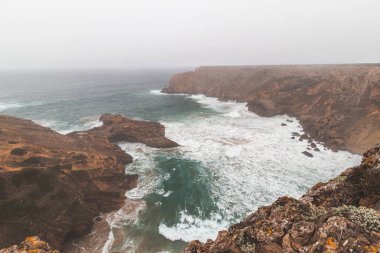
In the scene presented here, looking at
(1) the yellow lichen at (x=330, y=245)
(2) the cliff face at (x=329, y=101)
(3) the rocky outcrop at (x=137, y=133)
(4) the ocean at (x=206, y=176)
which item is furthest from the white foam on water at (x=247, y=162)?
(1) the yellow lichen at (x=330, y=245)

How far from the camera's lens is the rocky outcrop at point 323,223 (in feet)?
19.1

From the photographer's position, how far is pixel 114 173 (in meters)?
25.0

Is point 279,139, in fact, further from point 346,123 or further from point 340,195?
point 340,195

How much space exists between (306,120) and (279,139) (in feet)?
39.2

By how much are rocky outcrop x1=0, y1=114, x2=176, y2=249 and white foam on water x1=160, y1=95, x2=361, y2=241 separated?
7497 mm

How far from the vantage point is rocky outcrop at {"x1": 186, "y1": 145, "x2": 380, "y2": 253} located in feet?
19.1

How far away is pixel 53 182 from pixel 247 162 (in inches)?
883

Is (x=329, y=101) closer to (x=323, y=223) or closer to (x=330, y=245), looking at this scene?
(x=323, y=223)

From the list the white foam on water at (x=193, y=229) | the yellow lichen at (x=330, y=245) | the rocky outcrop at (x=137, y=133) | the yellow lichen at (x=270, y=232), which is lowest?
the white foam on water at (x=193, y=229)

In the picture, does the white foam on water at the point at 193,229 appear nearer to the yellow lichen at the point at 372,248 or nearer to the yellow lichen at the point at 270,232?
the yellow lichen at the point at 270,232

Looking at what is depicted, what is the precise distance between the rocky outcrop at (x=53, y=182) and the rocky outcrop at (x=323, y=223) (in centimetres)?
1366

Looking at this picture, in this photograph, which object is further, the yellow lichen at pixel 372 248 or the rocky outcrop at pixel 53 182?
the rocky outcrop at pixel 53 182

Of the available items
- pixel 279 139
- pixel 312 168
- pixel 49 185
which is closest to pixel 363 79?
pixel 279 139

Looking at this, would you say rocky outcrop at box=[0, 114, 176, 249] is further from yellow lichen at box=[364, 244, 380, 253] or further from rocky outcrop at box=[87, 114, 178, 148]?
yellow lichen at box=[364, 244, 380, 253]
